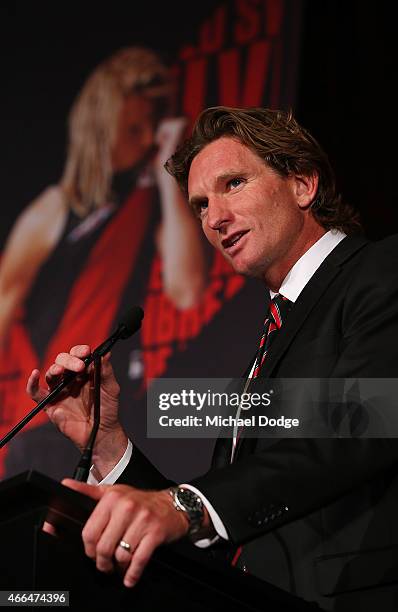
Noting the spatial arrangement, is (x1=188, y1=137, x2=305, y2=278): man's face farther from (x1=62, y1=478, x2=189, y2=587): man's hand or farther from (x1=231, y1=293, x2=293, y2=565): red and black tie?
(x1=62, y1=478, x2=189, y2=587): man's hand

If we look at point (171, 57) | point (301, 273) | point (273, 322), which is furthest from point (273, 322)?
point (171, 57)

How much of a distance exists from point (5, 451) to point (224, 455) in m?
1.74

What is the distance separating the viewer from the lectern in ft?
4.26

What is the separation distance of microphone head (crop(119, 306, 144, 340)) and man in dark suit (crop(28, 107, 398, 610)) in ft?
0.34

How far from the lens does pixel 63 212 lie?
4.02 m

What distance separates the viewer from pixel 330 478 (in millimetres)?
1478

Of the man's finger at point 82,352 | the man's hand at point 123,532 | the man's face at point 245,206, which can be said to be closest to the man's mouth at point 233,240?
the man's face at point 245,206

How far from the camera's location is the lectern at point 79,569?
4.26ft

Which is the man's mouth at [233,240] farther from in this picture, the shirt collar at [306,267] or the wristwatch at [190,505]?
the wristwatch at [190,505]

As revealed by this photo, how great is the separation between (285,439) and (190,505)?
9.5 inches

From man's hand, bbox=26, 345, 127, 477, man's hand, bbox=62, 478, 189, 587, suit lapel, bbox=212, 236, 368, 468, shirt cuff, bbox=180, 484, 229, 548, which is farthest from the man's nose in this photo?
man's hand, bbox=62, 478, 189, 587

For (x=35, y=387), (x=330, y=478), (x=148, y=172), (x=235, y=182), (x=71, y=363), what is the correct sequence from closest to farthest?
(x=330, y=478), (x=71, y=363), (x=35, y=387), (x=235, y=182), (x=148, y=172)

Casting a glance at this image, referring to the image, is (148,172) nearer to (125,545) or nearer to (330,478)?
(330,478)

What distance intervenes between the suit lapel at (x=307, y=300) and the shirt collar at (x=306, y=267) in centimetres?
13
